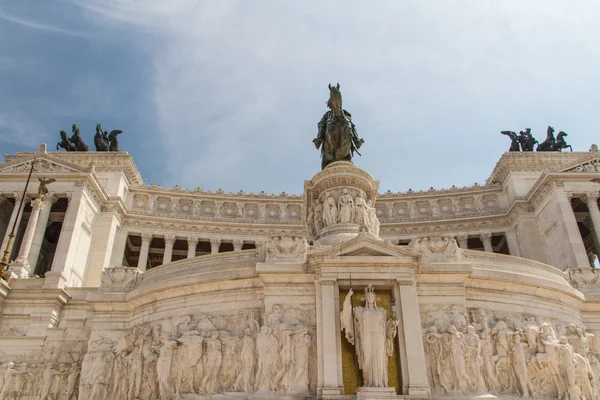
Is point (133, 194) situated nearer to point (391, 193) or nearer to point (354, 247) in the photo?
point (391, 193)

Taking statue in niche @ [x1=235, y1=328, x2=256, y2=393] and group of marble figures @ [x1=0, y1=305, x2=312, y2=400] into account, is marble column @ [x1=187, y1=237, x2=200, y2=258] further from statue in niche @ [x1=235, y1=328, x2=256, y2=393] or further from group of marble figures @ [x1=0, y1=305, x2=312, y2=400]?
statue in niche @ [x1=235, y1=328, x2=256, y2=393]

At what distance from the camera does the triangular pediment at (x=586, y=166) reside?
152ft

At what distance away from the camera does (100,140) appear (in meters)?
55.3

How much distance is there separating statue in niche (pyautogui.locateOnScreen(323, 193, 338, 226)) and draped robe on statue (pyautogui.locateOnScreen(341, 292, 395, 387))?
734 centimetres

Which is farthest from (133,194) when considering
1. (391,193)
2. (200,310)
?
(200,310)

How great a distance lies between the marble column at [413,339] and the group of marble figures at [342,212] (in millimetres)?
6028

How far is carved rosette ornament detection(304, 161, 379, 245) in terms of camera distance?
20.8 meters

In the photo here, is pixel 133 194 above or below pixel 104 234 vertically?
above

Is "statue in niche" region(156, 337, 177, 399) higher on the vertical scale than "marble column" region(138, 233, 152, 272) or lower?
lower

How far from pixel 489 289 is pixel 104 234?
38.3m

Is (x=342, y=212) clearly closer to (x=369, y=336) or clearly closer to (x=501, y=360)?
(x=369, y=336)

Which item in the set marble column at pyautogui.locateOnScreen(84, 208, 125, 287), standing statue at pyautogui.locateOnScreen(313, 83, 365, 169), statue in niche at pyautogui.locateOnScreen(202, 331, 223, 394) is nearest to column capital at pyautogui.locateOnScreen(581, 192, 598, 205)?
standing statue at pyautogui.locateOnScreen(313, 83, 365, 169)

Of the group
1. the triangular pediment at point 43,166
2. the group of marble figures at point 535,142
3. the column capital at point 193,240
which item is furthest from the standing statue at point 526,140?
the triangular pediment at point 43,166

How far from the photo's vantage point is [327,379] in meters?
13.2
